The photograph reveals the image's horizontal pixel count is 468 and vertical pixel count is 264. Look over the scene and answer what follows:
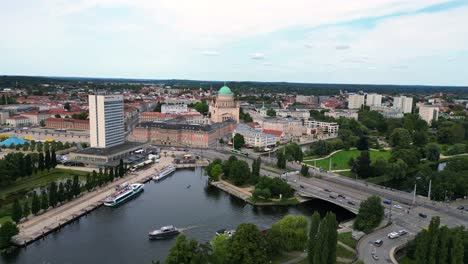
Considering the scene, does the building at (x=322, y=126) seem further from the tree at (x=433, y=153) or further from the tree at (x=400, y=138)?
the tree at (x=433, y=153)

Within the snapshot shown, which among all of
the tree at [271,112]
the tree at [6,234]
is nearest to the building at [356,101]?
the tree at [271,112]

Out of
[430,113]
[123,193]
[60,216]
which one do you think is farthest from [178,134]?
[430,113]

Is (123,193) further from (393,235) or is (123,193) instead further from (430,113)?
(430,113)

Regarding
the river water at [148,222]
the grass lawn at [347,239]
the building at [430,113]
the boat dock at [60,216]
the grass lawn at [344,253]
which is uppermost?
the building at [430,113]

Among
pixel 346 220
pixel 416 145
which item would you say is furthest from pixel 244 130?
pixel 346 220

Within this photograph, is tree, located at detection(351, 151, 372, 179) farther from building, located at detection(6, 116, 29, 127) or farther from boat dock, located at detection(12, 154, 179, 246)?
building, located at detection(6, 116, 29, 127)

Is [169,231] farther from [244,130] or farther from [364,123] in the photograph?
[364,123]
